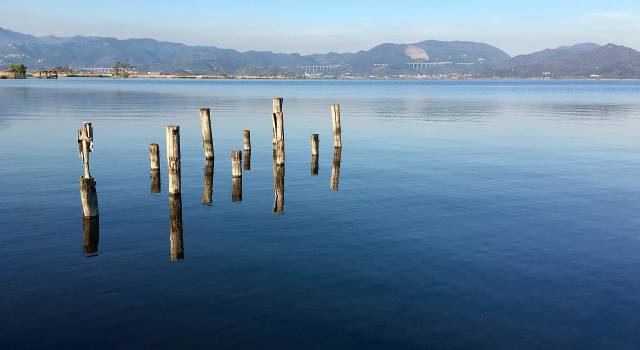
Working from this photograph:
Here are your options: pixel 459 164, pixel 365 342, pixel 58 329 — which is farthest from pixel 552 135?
pixel 58 329

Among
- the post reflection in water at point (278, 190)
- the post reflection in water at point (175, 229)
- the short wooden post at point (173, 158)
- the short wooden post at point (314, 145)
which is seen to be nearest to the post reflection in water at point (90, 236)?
the post reflection in water at point (175, 229)

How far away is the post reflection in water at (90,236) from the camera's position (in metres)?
15.1

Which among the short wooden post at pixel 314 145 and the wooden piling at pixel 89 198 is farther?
the short wooden post at pixel 314 145

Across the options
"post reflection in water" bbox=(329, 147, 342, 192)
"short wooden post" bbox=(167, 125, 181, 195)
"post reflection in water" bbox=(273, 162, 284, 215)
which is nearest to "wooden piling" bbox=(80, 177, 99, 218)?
"short wooden post" bbox=(167, 125, 181, 195)

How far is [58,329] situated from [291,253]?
649 centimetres

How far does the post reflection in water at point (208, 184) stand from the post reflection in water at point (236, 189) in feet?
3.00

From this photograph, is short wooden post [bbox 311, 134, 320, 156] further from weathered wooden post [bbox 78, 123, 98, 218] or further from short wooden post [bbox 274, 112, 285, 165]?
weathered wooden post [bbox 78, 123, 98, 218]

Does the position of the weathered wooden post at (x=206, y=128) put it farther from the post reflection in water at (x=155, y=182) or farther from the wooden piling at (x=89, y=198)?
the wooden piling at (x=89, y=198)

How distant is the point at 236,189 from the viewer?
75.9ft

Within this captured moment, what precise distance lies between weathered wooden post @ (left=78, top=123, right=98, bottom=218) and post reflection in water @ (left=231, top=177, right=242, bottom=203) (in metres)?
5.62

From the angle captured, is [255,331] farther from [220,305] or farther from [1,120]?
[1,120]

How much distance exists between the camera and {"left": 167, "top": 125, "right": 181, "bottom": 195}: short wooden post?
750 inches

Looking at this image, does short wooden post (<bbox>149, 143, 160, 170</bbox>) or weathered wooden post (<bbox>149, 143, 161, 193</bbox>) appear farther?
short wooden post (<bbox>149, 143, 160, 170</bbox>)

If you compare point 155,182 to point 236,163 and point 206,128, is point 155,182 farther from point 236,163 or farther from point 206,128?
point 206,128
